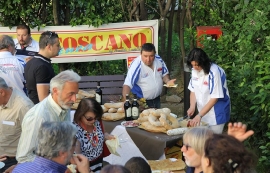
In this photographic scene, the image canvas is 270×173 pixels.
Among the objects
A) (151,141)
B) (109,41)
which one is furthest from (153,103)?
(109,41)

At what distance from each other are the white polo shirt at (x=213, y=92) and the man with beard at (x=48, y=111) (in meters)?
2.03

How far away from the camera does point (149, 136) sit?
16.1ft

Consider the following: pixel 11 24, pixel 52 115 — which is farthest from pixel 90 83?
pixel 52 115

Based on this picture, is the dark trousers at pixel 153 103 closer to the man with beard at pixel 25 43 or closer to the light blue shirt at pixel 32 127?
the man with beard at pixel 25 43

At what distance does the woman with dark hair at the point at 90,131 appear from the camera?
402 centimetres

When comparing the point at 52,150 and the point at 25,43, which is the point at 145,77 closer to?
the point at 25,43

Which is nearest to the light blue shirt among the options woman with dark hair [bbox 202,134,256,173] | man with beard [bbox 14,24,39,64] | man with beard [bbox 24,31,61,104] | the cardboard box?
man with beard [bbox 24,31,61,104]

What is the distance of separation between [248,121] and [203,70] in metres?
1.57

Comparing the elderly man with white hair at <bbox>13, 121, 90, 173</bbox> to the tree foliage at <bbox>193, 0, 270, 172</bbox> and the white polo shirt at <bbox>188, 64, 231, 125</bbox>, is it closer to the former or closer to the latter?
the white polo shirt at <bbox>188, 64, 231, 125</bbox>

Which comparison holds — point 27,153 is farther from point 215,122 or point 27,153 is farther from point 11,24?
point 11,24

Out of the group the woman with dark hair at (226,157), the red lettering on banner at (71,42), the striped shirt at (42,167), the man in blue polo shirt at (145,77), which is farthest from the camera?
the red lettering on banner at (71,42)

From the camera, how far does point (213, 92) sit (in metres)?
5.21

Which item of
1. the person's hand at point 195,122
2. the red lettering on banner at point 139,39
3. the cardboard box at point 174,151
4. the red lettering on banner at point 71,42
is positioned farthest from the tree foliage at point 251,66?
the red lettering on banner at point 71,42

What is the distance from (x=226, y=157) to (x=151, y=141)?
7.49ft
